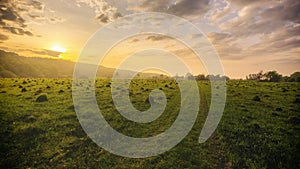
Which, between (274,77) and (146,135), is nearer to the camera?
(146,135)

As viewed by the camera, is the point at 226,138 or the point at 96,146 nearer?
the point at 96,146

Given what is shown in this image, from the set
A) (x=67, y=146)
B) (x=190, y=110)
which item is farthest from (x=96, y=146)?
(x=190, y=110)

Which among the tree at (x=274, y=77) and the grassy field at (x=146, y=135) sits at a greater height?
the tree at (x=274, y=77)

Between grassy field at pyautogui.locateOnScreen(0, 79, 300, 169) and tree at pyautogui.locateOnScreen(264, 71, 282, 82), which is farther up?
tree at pyautogui.locateOnScreen(264, 71, 282, 82)

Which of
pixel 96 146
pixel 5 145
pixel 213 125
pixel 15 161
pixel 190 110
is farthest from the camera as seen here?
pixel 190 110

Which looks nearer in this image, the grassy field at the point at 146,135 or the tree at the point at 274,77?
the grassy field at the point at 146,135

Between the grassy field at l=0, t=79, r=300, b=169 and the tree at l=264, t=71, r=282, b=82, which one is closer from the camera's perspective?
the grassy field at l=0, t=79, r=300, b=169

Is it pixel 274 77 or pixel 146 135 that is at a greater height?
pixel 274 77

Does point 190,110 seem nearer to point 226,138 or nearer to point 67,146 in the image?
point 226,138

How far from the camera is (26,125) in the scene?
16828 mm

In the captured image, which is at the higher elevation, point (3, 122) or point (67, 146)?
point (3, 122)

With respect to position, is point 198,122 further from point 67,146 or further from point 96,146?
point 67,146

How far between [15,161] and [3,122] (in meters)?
7.46

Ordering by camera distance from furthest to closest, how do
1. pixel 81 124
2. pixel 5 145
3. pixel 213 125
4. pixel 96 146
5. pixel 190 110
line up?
pixel 190 110, pixel 213 125, pixel 81 124, pixel 96 146, pixel 5 145
